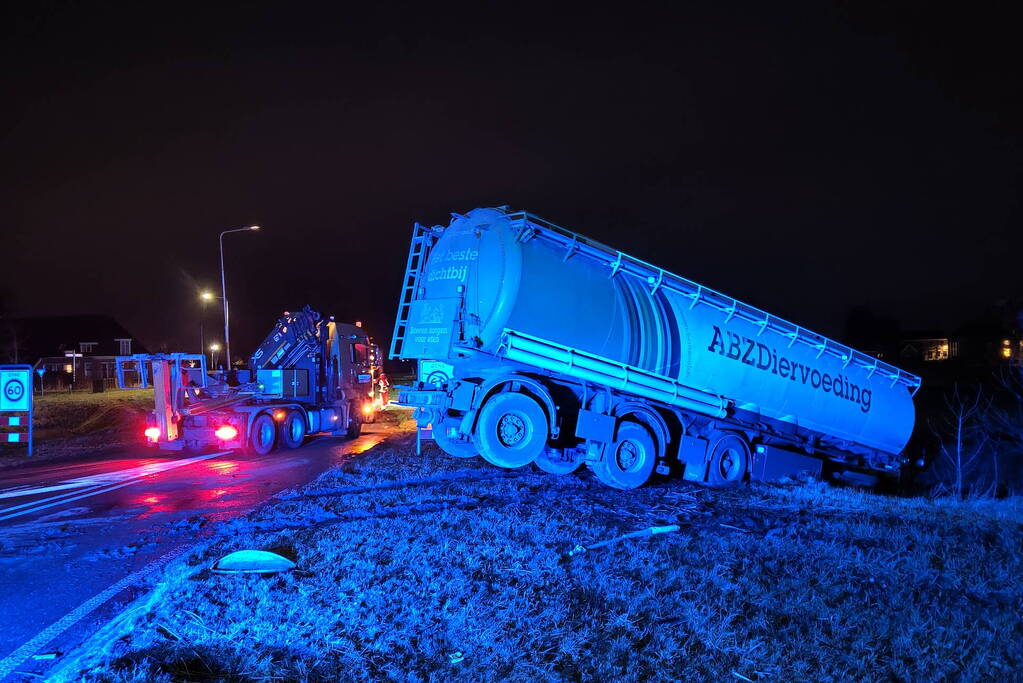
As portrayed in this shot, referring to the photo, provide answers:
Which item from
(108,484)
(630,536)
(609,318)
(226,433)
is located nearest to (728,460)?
(609,318)

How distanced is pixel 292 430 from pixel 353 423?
242cm

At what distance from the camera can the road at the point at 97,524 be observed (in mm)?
4840

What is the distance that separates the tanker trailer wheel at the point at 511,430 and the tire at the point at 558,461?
827 millimetres

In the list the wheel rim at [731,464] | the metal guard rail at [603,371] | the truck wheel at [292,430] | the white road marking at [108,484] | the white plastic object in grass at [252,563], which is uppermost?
the metal guard rail at [603,371]

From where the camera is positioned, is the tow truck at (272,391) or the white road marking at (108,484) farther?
the tow truck at (272,391)

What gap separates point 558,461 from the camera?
1056 centimetres

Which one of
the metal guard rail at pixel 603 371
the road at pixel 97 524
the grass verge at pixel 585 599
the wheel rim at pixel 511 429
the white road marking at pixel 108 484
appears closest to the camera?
the grass verge at pixel 585 599

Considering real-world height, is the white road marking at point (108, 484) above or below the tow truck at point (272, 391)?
below

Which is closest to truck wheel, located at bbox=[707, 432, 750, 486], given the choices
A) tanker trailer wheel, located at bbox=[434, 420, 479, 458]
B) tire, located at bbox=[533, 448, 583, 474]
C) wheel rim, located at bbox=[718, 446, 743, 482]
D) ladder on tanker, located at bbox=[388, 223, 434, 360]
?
wheel rim, located at bbox=[718, 446, 743, 482]

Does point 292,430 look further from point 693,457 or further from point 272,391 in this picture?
point 693,457

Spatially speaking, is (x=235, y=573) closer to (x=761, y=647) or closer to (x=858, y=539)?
(x=761, y=647)

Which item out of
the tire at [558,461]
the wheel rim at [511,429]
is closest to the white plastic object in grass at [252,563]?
the wheel rim at [511,429]

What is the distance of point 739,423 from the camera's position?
1138 centimetres

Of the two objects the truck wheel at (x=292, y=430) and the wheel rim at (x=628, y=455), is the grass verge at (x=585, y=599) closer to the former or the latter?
the wheel rim at (x=628, y=455)
